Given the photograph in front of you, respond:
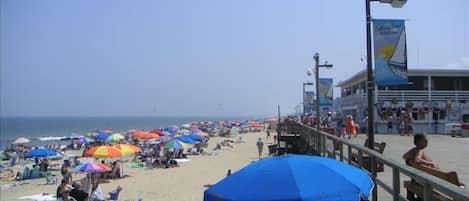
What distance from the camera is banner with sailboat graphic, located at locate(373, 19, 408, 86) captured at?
9289mm

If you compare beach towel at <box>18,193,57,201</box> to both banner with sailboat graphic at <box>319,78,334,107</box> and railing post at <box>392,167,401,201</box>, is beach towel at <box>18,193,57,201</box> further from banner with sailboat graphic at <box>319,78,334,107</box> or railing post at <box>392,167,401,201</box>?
banner with sailboat graphic at <box>319,78,334,107</box>

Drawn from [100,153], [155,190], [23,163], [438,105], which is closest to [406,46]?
[155,190]

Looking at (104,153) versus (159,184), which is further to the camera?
(104,153)

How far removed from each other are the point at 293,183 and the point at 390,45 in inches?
215

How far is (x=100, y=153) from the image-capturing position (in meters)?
23.3

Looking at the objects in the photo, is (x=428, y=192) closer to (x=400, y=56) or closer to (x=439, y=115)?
(x=400, y=56)

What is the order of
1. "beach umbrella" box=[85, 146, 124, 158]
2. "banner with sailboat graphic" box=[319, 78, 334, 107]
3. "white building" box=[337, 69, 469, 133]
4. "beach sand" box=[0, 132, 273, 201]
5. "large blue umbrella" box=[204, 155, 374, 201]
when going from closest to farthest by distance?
"large blue umbrella" box=[204, 155, 374, 201], "beach sand" box=[0, 132, 273, 201], "beach umbrella" box=[85, 146, 124, 158], "banner with sailboat graphic" box=[319, 78, 334, 107], "white building" box=[337, 69, 469, 133]

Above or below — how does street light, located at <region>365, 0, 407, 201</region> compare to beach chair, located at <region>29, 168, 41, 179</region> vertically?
above

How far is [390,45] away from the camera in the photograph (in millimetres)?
9289

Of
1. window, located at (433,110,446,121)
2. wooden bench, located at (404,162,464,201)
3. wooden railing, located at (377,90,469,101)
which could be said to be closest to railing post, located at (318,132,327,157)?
wooden bench, located at (404,162,464,201)

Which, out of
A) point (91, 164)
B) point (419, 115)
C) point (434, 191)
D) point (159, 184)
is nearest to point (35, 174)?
point (159, 184)

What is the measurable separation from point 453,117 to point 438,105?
1276 mm

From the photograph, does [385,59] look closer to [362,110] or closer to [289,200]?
[289,200]

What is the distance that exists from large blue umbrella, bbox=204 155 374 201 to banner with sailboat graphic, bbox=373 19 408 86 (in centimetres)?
474
